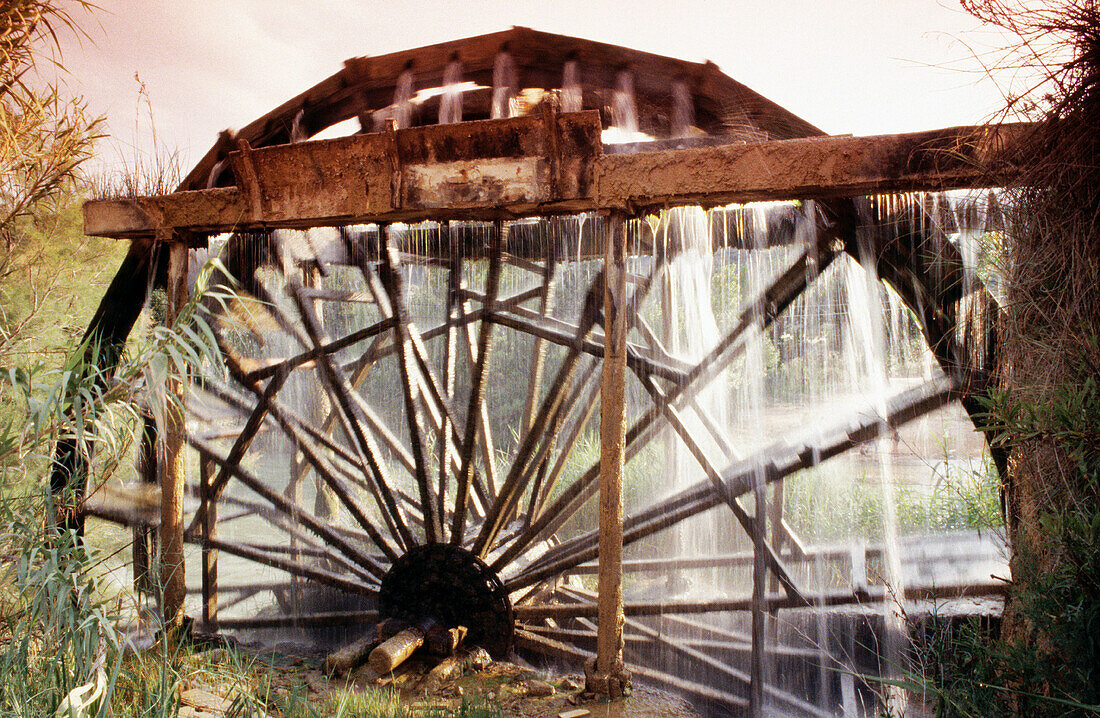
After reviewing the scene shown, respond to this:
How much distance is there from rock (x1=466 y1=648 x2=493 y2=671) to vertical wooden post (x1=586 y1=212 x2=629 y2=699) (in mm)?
1194

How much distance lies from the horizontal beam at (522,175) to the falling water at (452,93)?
4.23ft

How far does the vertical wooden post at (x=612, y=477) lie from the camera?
139 inches

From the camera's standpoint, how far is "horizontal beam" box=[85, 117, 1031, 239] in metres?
3.23

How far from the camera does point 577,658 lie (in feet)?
16.3

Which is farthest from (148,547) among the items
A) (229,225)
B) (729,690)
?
(729,690)

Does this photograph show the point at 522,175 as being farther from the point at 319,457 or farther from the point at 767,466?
the point at 319,457

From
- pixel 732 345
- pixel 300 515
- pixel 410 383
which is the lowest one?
pixel 300 515

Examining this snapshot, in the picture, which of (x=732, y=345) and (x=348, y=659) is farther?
(x=732, y=345)

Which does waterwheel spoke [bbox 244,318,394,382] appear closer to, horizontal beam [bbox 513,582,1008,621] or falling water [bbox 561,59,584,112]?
falling water [bbox 561,59,584,112]

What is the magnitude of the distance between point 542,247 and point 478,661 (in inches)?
132

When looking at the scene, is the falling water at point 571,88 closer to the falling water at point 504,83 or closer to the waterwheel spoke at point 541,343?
the falling water at point 504,83

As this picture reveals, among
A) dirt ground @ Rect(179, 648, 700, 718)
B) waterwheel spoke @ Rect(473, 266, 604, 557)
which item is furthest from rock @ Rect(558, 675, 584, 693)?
waterwheel spoke @ Rect(473, 266, 604, 557)

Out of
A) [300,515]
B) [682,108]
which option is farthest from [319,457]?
[682,108]

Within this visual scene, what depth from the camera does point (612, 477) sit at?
3609 mm
